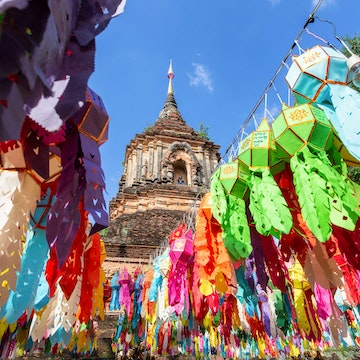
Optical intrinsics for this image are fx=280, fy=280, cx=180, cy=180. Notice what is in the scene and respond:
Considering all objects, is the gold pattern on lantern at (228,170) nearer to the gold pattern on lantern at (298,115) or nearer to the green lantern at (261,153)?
the green lantern at (261,153)

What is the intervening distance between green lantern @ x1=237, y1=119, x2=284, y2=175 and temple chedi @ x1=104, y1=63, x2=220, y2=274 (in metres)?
6.99

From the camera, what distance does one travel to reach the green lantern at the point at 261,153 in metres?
2.31

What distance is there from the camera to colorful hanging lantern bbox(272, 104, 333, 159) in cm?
205

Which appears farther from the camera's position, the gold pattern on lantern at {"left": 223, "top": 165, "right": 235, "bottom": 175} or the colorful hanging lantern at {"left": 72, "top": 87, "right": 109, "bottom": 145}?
the gold pattern on lantern at {"left": 223, "top": 165, "right": 235, "bottom": 175}

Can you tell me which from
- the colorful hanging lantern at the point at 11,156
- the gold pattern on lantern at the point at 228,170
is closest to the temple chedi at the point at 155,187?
the gold pattern on lantern at the point at 228,170

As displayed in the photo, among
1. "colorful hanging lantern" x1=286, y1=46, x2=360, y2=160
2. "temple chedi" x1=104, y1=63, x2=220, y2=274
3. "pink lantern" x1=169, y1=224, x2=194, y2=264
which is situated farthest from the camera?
"temple chedi" x1=104, y1=63, x2=220, y2=274

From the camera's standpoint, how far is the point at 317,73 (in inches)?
82.2

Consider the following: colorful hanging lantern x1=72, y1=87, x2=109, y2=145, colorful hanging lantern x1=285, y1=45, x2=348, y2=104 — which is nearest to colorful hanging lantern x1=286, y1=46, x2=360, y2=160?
A: colorful hanging lantern x1=285, y1=45, x2=348, y2=104

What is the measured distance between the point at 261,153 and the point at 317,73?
0.71 metres

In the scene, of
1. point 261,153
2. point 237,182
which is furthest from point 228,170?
point 261,153

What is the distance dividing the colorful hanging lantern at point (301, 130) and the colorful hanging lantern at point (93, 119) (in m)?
1.34

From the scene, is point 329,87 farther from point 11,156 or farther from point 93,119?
point 11,156

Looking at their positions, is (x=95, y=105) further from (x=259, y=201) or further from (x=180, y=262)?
(x=180, y=262)

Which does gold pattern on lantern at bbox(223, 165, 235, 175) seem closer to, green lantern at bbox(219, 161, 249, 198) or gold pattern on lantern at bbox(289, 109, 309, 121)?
green lantern at bbox(219, 161, 249, 198)
